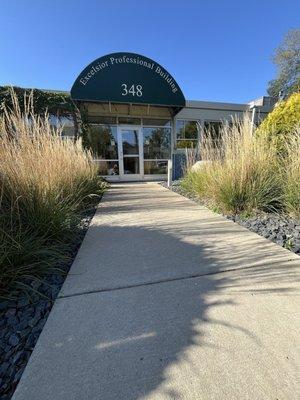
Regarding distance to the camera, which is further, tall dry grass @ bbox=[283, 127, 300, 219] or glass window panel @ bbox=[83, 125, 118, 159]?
glass window panel @ bbox=[83, 125, 118, 159]

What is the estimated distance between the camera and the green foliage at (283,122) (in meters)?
4.61

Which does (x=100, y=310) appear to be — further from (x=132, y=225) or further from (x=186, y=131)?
(x=186, y=131)

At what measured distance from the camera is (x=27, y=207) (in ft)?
8.36

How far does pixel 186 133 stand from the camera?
12.1 metres

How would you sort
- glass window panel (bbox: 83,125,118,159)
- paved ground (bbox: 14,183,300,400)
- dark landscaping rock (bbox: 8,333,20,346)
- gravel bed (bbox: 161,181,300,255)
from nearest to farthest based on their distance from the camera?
paved ground (bbox: 14,183,300,400), dark landscaping rock (bbox: 8,333,20,346), gravel bed (bbox: 161,181,300,255), glass window panel (bbox: 83,125,118,159)

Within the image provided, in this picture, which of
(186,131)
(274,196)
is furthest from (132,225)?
(186,131)

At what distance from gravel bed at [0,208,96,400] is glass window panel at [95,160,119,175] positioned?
9.21 meters

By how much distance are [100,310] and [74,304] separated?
8.4 inches

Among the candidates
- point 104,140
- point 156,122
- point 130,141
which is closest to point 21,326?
point 104,140

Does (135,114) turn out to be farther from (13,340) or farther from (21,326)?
(13,340)

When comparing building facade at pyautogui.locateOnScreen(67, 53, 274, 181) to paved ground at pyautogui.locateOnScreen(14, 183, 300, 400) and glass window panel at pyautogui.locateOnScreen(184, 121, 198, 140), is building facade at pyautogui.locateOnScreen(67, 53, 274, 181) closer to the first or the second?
glass window panel at pyautogui.locateOnScreen(184, 121, 198, 140)

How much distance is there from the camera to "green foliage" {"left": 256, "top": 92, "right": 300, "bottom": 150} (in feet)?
15.1

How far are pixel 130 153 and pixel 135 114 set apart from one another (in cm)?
170

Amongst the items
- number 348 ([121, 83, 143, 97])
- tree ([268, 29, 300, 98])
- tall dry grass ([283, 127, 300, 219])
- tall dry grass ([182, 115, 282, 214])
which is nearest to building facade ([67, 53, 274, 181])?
number 348 ([121, 83, 143, 97])
